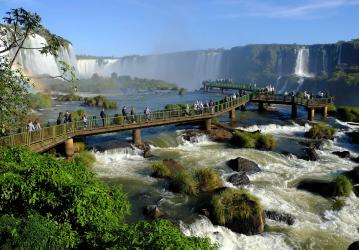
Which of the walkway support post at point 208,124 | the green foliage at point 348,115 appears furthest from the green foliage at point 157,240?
the green foliage at point 348,115

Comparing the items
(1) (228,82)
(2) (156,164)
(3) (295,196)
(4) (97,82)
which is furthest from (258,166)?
(4) (97,82)

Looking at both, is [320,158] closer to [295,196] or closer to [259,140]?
[259,140]

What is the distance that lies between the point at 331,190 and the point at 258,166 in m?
5.17

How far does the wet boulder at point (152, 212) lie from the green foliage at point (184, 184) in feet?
8.74

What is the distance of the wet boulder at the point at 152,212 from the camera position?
17.6 m

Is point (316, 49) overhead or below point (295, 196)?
overhead

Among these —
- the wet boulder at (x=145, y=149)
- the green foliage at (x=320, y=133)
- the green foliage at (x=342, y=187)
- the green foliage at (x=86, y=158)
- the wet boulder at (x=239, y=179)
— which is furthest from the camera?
the green foliage at (x=320, y=133)

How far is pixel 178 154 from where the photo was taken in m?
28.3

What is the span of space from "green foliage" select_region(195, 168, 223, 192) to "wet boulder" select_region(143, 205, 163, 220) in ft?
11.4

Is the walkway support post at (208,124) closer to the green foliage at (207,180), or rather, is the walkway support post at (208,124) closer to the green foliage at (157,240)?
the green foliage at (207,180)

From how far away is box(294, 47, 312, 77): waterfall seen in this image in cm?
11656

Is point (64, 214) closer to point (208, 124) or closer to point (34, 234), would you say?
point (34, 234)

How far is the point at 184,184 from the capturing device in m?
20.5

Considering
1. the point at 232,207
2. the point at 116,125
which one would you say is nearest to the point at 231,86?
the point at 116,125
